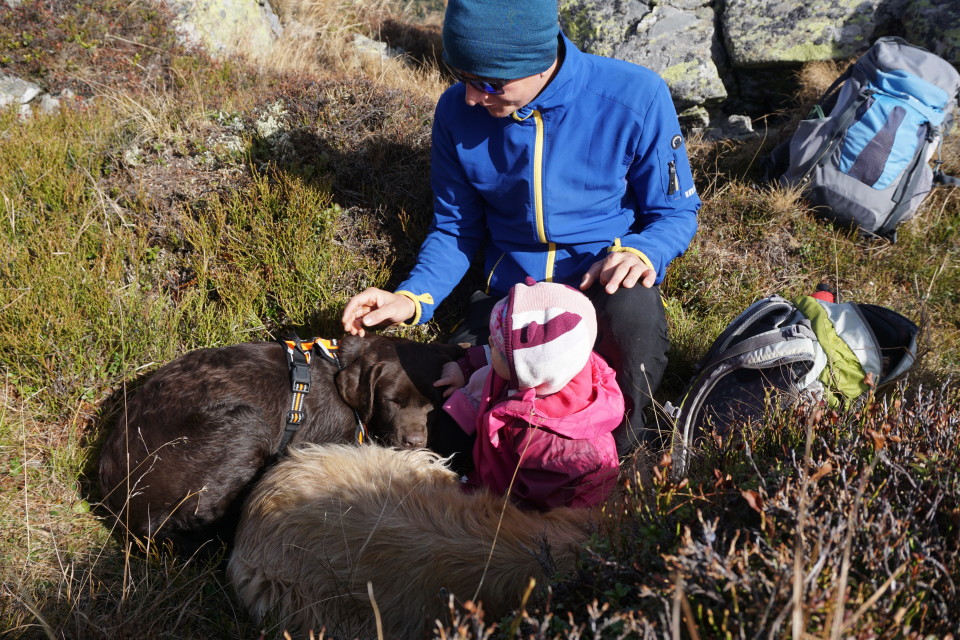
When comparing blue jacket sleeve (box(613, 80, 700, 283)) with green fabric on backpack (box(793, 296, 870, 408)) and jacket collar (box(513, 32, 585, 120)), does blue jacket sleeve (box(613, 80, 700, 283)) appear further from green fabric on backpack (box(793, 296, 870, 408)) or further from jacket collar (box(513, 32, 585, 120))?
green fabric on backpack (box(793, 296, 870, 408))

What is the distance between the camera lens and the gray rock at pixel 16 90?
523 cm

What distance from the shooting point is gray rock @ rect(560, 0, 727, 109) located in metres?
5.80

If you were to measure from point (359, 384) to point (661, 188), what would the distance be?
1.94 metres

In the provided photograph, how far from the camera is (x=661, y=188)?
11.0ft

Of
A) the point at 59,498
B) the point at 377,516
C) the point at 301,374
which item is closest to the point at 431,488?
the point at 377,516

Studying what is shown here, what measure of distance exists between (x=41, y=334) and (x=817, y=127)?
5.30 meters

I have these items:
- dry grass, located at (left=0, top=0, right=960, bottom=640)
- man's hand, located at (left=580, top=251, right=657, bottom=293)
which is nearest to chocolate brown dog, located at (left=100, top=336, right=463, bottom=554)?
dry grass, located at (left=0, top=0, right=960, bottom=640)

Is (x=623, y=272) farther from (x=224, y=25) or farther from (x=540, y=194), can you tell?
(x=224, y=25)

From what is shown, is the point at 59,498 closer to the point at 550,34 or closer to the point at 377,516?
the point at 377,516

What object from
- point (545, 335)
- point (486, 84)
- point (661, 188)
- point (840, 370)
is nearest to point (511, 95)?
point (486, 84)

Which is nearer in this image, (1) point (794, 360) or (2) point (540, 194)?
(1) point (794, 360)

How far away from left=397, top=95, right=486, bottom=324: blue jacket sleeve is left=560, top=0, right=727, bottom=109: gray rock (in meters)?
3.11

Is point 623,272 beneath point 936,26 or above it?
beneath

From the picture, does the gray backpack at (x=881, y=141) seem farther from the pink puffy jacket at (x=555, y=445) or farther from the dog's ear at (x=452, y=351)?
the dog's ear at (x=452, y=351)
